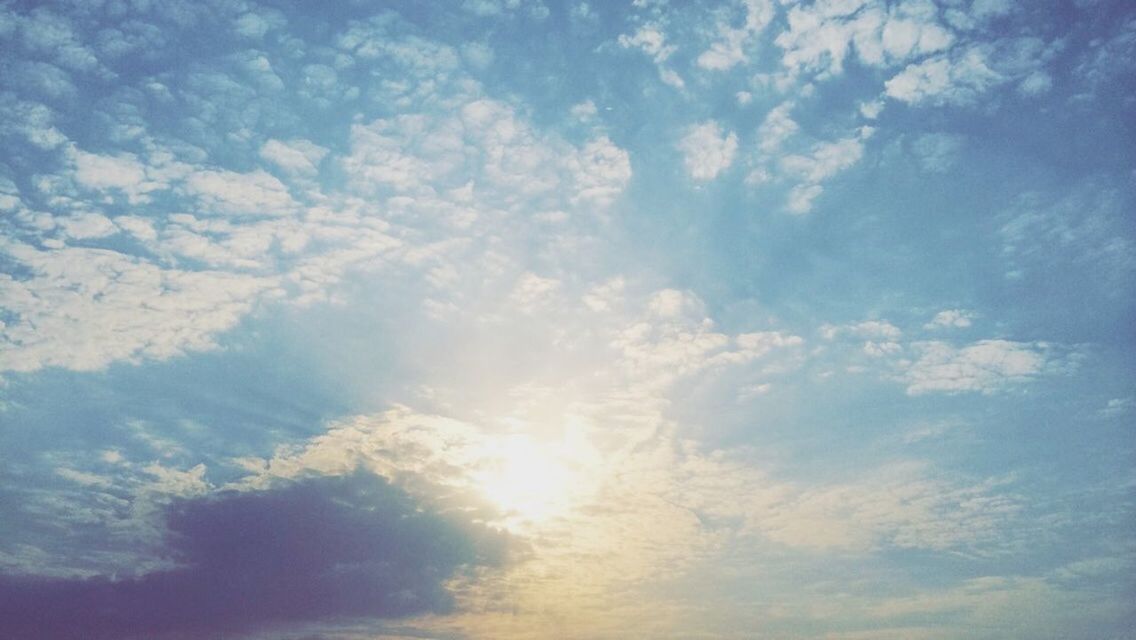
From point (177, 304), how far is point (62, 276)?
3446mm

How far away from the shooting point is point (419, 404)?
24.8m

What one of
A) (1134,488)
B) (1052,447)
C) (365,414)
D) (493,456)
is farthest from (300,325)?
(1134,488)

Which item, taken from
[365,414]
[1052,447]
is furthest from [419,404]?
[1052,447]

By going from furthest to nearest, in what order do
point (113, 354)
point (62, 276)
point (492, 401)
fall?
point (492, 401) < point (113, 354) < point (62, 276)

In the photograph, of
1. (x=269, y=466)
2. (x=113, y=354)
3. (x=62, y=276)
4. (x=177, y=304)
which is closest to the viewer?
(x=62, y=276)

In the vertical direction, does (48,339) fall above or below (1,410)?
above

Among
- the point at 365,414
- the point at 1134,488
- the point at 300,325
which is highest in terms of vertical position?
the point at 300,325

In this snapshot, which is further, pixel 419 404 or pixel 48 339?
pixel 419 404

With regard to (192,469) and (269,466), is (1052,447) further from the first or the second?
(192,469)

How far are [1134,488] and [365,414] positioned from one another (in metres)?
42.0

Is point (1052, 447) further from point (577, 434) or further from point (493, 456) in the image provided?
point (493, 456)

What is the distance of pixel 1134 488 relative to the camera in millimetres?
30844

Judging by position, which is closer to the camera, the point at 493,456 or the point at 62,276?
the point at 62,276

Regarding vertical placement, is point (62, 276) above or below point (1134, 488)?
above
